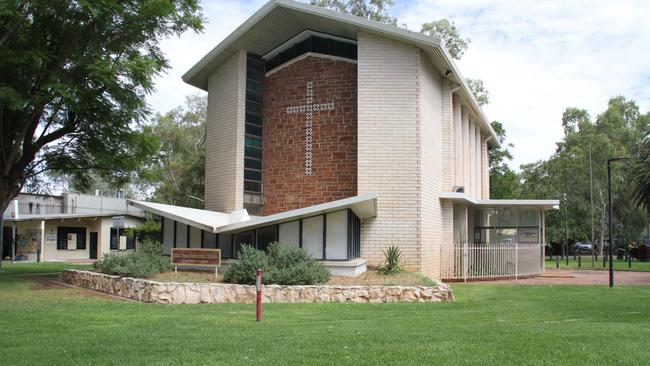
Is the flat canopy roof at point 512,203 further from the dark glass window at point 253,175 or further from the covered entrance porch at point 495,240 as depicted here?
the dark glass window at point 253,175

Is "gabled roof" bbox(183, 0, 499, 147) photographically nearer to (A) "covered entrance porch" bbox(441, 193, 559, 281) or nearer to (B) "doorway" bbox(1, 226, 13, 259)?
(A) "covered entrance porch" bbox(441, 193, 559, 281)

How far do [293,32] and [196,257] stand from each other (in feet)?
31.1

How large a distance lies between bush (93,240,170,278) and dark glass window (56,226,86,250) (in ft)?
82.2

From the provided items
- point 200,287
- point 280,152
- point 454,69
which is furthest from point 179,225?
point 454,69

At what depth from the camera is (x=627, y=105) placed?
6128cm

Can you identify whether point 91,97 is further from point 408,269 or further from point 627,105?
point 627,105

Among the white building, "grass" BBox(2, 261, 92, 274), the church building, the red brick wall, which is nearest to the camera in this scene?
the church building

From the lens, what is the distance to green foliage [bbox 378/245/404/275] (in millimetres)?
17516

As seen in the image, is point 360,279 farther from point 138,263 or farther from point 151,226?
point 151,226

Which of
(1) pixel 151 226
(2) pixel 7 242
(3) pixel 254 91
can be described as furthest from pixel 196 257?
(2) pixel 7 242

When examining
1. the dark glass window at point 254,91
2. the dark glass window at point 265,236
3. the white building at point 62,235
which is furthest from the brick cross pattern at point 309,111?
the white building at point 62,235

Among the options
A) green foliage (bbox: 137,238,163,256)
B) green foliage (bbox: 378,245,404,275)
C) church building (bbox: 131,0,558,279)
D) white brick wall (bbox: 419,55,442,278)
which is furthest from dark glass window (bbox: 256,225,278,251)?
white brick wall (bbox: 419,55,442,278)

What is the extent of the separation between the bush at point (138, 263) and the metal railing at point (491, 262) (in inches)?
419

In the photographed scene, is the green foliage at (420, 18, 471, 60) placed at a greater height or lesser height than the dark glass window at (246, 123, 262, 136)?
greater
